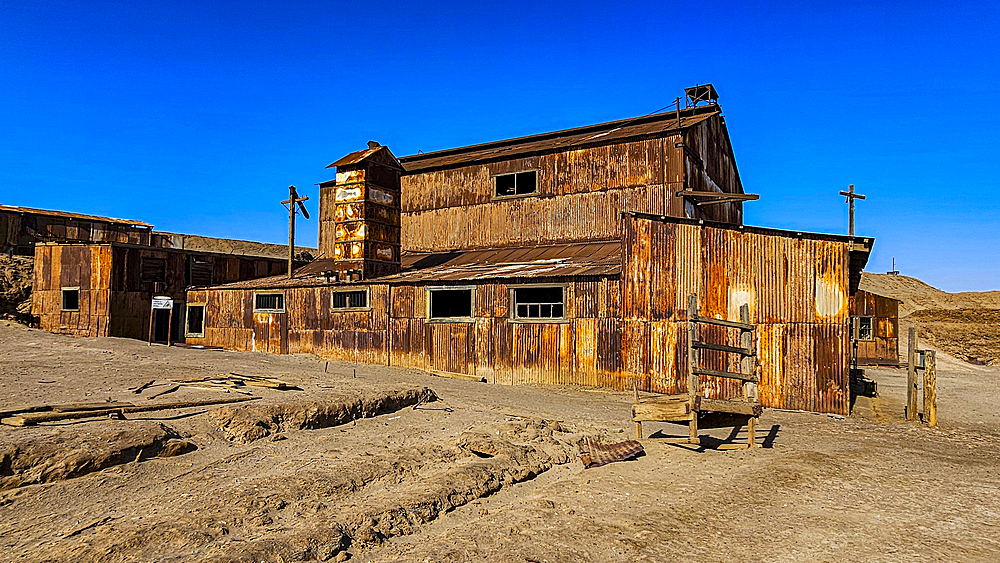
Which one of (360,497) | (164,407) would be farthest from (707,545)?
(164,407)

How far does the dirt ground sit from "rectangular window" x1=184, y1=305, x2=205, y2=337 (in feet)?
46.1

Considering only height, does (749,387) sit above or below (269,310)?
below

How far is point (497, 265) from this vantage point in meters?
21.9

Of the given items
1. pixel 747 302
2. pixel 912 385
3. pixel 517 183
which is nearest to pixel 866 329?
pixel 912 385

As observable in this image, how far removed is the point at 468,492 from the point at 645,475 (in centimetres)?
275

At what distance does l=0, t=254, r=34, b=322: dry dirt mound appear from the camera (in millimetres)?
26953

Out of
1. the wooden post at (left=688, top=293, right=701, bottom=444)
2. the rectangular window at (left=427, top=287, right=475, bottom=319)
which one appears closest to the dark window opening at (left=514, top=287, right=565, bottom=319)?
the rectangular window at (left=427, top=287, right=475, bottom=319)

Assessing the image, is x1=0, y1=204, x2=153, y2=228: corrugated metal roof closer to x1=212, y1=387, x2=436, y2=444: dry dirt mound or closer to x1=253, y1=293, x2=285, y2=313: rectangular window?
x1=253, y1=293, x2=285, y2=313: rectangular window

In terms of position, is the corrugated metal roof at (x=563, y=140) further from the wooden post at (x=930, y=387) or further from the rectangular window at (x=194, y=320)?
the wooden post at (x=930, y=387)

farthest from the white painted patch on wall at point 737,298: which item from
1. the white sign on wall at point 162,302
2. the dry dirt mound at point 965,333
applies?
the dry dirt mound at point 965,333

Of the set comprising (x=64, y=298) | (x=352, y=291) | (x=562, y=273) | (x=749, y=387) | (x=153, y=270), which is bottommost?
(x=749, y=387)

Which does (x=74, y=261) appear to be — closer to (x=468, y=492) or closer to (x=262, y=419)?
(x=262, y=419)

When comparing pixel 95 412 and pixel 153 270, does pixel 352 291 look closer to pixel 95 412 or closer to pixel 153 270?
pixel 153 270

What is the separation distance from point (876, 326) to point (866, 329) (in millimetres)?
467
